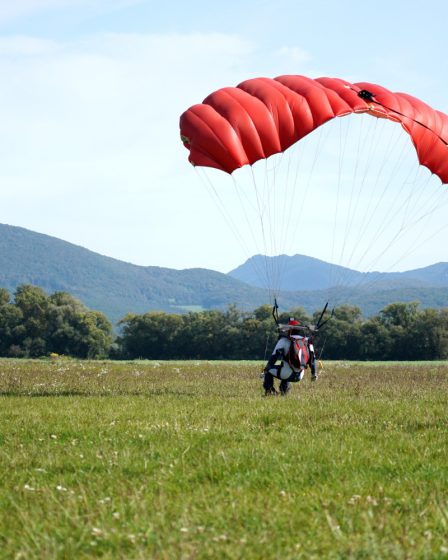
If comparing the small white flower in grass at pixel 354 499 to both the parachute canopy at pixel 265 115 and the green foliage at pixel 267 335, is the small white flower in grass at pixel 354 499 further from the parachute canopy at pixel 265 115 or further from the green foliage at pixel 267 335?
the green foliage at pixel 267 335

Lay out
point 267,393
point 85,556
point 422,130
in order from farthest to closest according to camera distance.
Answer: point 422,130 < point 267,393 < point 85,556

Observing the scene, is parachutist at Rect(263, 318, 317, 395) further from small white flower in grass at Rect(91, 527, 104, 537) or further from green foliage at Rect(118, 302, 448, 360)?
green foliage at Rect(118, 302, 448, 360)

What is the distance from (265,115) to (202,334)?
7213 centimetres

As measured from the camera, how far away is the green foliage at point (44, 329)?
3706 inches

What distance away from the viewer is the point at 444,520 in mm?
5852

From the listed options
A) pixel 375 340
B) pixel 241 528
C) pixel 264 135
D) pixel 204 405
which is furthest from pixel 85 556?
pixel 375 340

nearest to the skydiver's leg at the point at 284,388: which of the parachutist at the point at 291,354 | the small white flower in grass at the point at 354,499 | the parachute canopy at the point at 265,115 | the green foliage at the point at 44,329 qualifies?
the parachutist at the point at 291,354

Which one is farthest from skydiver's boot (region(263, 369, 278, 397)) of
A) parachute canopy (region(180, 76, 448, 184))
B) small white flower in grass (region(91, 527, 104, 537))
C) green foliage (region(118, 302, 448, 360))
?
green foliage (region(118, 302, 448, 360))

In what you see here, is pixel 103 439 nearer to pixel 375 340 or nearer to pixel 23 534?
pixel 23 534

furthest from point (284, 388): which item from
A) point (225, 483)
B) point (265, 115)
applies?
point (225, 483)

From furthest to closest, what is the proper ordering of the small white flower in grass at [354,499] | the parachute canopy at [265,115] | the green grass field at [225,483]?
the parachute canopy at [265,115], the small white flower in grass at [354,499], the green grass field at [225,483]

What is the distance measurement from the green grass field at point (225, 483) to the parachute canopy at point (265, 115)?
764cm

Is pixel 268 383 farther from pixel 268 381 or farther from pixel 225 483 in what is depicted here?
pixel 225 483

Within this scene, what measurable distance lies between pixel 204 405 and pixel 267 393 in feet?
14.3
